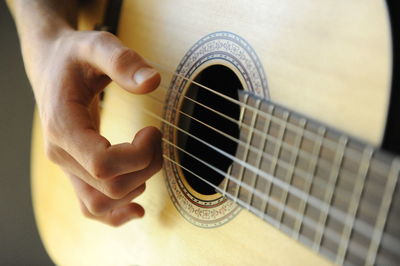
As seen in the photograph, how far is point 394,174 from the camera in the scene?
1.42 ft

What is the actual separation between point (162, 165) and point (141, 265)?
7.6 inches

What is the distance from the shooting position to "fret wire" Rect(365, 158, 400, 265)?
0.43 metres

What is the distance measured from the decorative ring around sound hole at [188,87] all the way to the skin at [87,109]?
0.04 metres

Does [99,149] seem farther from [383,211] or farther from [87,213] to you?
[383,211]

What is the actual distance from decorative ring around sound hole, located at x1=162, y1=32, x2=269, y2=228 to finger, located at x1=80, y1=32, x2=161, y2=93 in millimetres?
81

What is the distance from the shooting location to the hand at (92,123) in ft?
2.21

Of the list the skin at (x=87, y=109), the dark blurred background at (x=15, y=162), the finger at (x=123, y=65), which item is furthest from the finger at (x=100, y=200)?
the dark blurred background at (x=15, y=162)

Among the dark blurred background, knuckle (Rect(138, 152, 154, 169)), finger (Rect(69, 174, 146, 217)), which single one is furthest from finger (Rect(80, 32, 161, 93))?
the dark blurred background

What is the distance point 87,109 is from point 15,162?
2.62 feet

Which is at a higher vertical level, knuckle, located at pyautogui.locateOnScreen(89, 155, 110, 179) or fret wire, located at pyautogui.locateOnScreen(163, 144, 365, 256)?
fret wire, located at pyautogui.locateOnScreen(163, 144, 365, 256)

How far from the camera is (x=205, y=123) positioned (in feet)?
2.48

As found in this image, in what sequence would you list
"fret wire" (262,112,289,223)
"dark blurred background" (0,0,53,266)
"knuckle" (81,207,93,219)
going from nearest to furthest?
1. "fret wire" (262,112,289,223)
2. "knuckle" (81,207,93,219)
3. "dark blurred background" (0,0,53,266)

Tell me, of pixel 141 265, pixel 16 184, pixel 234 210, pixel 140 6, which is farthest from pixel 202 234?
pixel 16 184

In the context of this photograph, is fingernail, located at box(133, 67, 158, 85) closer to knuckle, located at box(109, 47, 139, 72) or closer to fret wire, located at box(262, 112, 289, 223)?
knuckle, located at box(109, 47, 139, 72)
